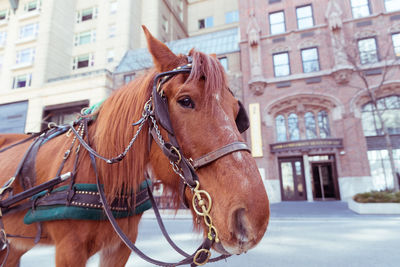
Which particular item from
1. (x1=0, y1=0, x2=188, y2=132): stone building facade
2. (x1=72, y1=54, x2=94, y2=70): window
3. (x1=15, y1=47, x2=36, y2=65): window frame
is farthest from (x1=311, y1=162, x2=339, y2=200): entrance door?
(x1=15, y1=47, x2=36, y2=65): window frame

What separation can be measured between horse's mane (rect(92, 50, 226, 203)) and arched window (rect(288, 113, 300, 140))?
→ 20.3m

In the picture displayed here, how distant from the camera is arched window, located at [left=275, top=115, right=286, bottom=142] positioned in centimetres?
2044

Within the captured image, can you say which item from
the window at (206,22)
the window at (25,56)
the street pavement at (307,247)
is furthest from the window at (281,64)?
the window at (25,56)

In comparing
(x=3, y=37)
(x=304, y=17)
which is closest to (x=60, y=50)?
(x=3, y=37)

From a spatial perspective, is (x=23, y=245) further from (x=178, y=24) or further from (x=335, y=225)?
(x=178, y=24)

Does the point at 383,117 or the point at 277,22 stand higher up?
the point at 277,22

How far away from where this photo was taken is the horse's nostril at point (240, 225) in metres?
1.06

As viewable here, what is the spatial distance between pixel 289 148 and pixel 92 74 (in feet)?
A: 68.3

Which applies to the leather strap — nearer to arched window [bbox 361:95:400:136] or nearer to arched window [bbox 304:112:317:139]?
arched window [bbox 304:112:317:139]

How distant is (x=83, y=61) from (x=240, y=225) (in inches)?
1303

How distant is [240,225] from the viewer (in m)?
1.08

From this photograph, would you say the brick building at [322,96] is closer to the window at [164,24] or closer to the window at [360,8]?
the window at [360,8]

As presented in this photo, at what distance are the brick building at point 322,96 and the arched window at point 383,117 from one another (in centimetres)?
7

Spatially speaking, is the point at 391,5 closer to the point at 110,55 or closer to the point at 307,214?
the point at 307,214
